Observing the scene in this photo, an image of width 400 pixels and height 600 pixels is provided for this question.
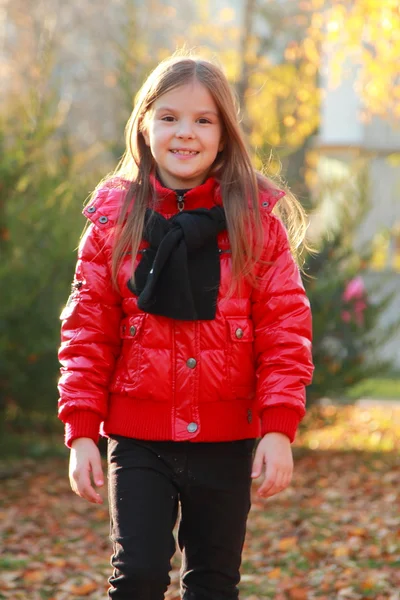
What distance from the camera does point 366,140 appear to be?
69.3 feet

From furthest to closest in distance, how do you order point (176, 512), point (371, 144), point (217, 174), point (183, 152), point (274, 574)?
point (371, 144) < point (274, 574) < point (217, 174) < point (183, 152) < point (176, 512)

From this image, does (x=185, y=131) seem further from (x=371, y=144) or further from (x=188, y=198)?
(x=371, y=144)

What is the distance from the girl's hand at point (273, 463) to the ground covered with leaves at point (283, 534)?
5.74 feet

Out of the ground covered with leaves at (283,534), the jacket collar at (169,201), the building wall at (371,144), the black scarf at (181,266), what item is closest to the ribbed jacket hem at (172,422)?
the black scarf at (181,266)

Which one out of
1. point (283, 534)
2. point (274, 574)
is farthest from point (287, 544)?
point (274, 574)

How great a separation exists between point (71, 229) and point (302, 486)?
2.49 metres

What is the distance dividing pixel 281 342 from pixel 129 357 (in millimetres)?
460

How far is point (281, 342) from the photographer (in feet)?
9.34

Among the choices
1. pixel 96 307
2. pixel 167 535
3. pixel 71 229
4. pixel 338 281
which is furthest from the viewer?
pixel 338 281

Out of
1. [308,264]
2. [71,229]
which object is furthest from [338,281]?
[71,229]

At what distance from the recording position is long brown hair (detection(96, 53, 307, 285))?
2.91 m

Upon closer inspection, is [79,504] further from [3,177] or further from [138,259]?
[138,259]

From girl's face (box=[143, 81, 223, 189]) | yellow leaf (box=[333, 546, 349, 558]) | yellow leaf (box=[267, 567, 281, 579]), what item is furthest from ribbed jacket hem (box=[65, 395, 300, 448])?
yellow leaf (box=[333, 546, 349, 558])

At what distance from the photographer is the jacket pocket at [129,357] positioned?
112 inches
